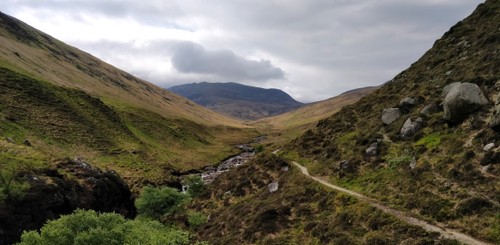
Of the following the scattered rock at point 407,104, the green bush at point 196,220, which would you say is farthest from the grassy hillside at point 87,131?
the scattered rock at point 407,104

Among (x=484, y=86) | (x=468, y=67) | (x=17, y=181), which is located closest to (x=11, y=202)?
(x=17, y=181)

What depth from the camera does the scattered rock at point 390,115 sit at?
55.2 metres

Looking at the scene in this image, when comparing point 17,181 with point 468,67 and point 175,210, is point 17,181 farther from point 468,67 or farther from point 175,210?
point 468,67

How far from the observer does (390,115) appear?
56.0 m

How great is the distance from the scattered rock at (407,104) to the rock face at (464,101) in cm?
1315

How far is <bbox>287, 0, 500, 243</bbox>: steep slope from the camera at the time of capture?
3066cm

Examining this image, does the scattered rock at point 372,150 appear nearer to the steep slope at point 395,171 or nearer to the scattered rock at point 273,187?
the steep slope at point 395,171

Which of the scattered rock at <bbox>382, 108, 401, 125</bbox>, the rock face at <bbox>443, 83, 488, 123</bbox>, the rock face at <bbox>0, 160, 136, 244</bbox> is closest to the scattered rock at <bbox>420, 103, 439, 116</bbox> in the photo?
the scattered rock at <bbox>382, 108, 401, 125</bbox>

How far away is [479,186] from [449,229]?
5.87 meters

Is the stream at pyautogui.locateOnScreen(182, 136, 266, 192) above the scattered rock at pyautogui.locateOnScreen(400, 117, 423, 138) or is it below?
below

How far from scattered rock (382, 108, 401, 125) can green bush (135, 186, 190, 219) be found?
3918 centimetres

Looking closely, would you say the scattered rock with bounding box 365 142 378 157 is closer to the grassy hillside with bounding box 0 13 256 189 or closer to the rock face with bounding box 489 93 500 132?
the rock face with bounding box 489 93 500 132

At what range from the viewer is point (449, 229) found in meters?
27.5

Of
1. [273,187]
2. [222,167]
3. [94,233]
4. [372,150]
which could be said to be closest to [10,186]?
[94,233]
